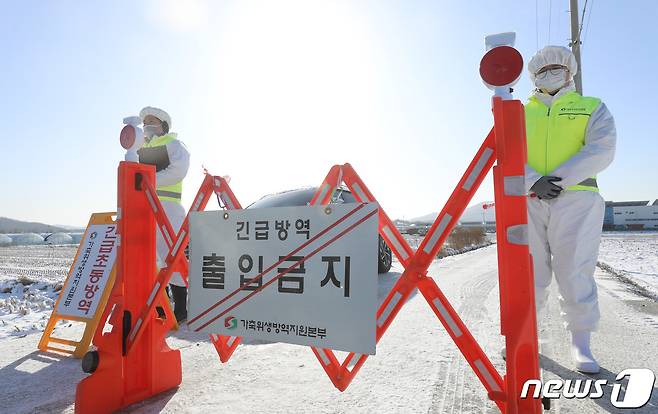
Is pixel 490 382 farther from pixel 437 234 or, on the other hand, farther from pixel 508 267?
pixel 437 234

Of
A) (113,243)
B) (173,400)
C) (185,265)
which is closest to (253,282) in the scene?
(185,265)

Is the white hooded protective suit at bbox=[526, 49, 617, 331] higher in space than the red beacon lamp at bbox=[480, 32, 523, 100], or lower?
lower

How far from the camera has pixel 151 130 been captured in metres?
4.10

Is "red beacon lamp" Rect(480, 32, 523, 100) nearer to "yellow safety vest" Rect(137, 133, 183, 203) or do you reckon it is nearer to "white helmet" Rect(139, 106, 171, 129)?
"yellow safety vest" Rect(137, 133, 183, 203)

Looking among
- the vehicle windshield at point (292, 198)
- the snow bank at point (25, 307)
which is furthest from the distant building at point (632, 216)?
the snow bank at point (25, 307)

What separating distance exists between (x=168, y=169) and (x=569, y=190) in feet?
11.2

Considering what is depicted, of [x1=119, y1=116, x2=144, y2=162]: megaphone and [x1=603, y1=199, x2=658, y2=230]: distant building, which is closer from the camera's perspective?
[x1=119, y1=116, x2=144, y2=162]: megaphone

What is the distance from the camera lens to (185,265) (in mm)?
2279

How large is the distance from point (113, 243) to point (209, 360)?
1.64m

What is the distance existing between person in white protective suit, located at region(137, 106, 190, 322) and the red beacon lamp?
10.5ft

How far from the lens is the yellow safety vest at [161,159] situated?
3.87 metres

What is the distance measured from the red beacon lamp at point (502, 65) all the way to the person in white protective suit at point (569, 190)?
3.88 ft

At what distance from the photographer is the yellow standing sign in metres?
3.12

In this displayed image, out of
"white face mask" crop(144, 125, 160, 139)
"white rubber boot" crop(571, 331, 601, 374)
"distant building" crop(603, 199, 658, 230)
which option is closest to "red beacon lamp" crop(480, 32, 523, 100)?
"white rubber boot" crop(571, 331, 601, 374)
